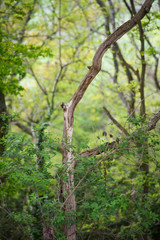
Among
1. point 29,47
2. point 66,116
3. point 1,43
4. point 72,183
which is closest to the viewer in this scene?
point 72,183

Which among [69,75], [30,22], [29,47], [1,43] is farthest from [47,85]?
[1,43]

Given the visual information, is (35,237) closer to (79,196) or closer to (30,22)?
(79,196)

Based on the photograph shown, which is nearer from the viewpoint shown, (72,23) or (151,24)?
(151,24)

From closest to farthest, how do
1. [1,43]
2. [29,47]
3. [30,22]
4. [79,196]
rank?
[79,196]
[1,43]
[29,47]
[30,22]

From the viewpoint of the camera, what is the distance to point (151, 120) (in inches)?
174

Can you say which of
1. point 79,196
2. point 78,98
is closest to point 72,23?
point 78,98

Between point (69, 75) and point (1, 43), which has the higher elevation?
point (69, 75)

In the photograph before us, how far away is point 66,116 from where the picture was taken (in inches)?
179

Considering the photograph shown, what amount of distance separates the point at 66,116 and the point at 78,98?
0.43 m

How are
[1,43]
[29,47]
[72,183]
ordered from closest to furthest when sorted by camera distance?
[72,183] → [1,43] → [29,47]

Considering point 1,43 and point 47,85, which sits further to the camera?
point 47,85

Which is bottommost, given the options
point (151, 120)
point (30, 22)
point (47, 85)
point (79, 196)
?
point (79, 196)

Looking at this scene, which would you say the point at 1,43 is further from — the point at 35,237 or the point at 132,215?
A: the point at 132,215

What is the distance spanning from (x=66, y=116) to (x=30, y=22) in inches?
323
